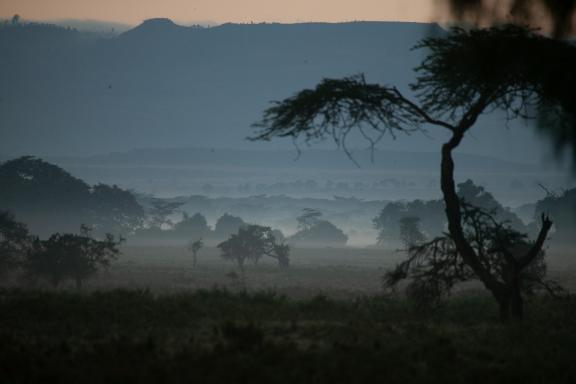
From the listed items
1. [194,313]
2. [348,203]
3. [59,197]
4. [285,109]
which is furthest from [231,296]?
[348,203]

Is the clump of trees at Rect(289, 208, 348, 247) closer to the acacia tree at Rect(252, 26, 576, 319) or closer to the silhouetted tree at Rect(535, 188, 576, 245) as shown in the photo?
the silhouetted tree at Rect(535, 188, 576, 245)

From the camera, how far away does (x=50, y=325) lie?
41.8 ft

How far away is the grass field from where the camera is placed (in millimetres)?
9234

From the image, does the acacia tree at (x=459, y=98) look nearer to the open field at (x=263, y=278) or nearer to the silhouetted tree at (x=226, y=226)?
the open field at (x=263, y=278)

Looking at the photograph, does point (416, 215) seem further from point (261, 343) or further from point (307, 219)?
point (261, 343)

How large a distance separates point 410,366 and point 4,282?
35357mm

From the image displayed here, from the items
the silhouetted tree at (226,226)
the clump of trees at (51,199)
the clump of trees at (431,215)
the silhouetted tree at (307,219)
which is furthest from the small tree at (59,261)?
the silhouetted tree at (307,219)

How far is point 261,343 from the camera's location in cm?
1106

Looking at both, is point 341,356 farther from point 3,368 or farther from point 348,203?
point 348,203

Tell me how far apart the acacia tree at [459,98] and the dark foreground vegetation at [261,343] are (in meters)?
2.85

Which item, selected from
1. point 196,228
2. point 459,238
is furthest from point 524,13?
point 196,228

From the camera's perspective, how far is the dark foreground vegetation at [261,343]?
921cm

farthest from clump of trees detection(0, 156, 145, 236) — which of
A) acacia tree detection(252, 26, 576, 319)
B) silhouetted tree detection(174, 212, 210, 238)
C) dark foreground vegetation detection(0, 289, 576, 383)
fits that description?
acacia tree detection(252, 26, 576, 319)

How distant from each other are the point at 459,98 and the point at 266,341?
29.0 feet
